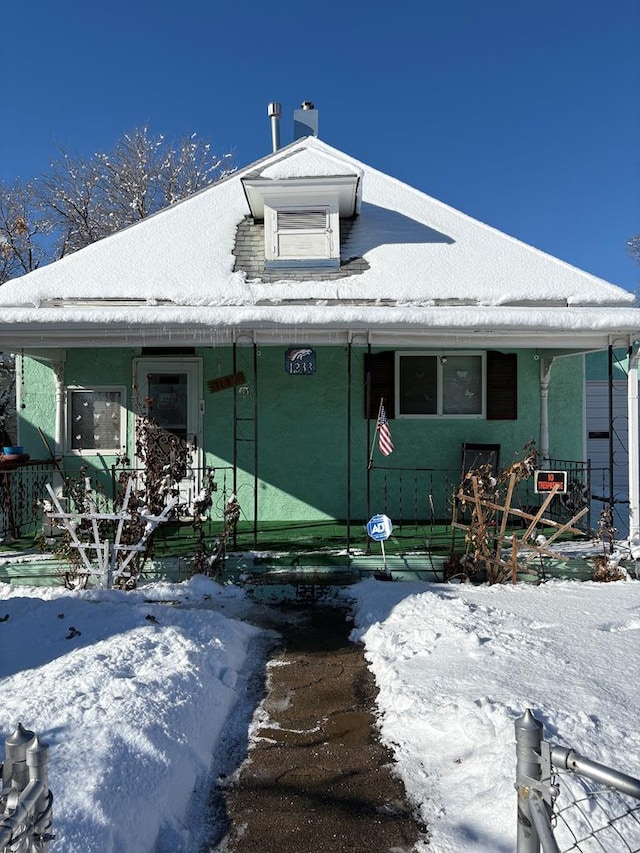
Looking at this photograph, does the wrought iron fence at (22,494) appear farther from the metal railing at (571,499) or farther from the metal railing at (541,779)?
the metal railing at (541,779)

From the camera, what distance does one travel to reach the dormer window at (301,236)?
9281mm

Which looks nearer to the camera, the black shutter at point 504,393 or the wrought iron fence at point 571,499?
the wrought iron fence at point 571,499

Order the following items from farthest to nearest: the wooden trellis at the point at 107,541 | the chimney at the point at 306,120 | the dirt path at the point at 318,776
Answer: the chimney at the point at 306,120, the wooden trellis at the point at 107,541, the dirt path at the point at 318,776

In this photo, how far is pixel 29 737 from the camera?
174cm

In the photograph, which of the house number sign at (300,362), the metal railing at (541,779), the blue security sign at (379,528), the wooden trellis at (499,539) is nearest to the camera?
the metal railing at (541,779)

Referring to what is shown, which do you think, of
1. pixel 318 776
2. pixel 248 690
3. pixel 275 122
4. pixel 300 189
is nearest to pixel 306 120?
pixel 275 122

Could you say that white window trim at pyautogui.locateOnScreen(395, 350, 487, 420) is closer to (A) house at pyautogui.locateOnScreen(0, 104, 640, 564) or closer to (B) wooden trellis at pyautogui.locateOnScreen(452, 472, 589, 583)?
(A) house at pyautogui.locateOnScreen(0, 104, 640, 564)

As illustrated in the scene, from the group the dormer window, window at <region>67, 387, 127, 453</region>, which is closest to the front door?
window at <region>67, 387, 127, 453</region>

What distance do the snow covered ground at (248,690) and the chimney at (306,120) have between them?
10411 millimetres

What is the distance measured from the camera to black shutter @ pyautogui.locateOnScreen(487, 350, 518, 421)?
9.25 metres

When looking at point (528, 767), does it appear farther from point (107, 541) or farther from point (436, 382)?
point (436, 382)

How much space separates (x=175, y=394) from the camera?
9.38 metres

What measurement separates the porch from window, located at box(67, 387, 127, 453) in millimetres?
453

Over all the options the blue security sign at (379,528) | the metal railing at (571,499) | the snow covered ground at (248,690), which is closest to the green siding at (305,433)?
the metal railing at (571,499)
